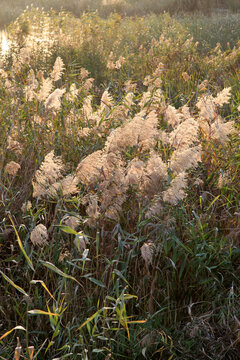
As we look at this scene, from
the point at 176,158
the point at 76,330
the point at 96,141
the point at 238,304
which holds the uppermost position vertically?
the point at 176,158

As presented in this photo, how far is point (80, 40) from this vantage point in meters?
6.58

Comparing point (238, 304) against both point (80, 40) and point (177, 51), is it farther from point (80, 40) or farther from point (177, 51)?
point (80, 40)

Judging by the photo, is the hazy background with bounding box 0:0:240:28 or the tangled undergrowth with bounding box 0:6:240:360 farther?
the hazy background with bounding box 0:0:240:28

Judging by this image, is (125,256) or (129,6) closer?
(125,256)

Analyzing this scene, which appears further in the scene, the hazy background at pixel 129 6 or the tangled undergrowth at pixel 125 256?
the hazy background at pixel 129 6

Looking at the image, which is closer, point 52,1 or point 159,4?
point 159,4

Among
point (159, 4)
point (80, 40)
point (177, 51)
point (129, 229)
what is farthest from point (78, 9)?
point (129, 229)

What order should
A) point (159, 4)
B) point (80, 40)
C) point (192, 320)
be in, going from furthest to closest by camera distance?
point (159, 4) < point (80, 40) < point (192, 320)

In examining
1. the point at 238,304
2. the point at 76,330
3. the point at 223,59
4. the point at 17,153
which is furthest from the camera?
the point at 223,59

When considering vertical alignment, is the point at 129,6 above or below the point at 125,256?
above

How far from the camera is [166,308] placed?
1.89m

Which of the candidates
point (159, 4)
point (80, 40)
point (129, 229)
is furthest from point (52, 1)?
point (129, 229)

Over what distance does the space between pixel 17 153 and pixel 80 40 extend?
4.25 metres

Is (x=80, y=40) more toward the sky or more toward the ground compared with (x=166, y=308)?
more toward the sky
